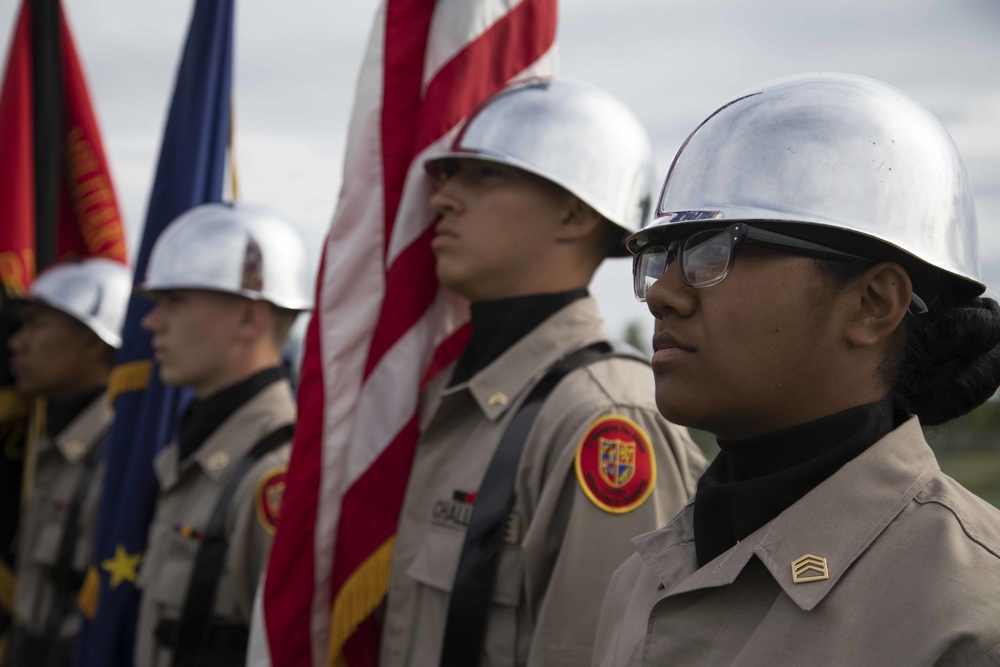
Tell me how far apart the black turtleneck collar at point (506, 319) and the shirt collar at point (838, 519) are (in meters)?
1.43

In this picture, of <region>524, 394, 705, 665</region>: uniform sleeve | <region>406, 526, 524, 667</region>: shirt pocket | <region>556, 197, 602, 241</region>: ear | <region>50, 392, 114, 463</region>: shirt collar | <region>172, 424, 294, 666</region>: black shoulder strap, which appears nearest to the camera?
<region>524, 394, 705, 665</region>: uniform sleeve

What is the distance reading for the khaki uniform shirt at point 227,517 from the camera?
144 inches

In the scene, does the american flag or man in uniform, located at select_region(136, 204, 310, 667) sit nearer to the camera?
the american flag

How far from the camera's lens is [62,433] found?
5.92 m

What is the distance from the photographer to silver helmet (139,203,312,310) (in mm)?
4504

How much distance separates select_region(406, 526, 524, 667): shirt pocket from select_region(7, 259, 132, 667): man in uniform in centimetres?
324

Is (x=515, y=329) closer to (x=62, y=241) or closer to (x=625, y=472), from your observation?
(x=625, y=472)

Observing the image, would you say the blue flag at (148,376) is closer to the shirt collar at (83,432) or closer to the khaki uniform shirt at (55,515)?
the khaki uniform shirt at (55,515)

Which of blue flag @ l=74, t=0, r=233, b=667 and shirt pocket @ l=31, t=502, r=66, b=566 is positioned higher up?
blue flag @ l=74, t=0, r=233, b=667

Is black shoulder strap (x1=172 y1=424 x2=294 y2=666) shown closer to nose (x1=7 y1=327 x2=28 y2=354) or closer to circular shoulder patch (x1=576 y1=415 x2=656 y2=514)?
circular shoulder patch (x1=576 y1=415 x2=656 y2=514)

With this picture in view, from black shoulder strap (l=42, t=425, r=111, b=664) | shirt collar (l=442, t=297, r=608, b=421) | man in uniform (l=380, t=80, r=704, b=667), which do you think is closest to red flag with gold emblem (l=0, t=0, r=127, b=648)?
black shoulder strap (l=42, t=425, r=111, b=664)

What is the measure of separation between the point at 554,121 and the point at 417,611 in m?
1.51

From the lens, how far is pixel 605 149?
3176 millimetres

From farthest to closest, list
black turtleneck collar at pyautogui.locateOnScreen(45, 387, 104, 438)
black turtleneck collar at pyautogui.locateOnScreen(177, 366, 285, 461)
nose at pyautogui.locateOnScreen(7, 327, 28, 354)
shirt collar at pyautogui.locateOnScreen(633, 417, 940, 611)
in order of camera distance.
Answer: nose at pyautogui.locateOnScreen(7, 327, 28, 354)
black turtleneck collar at pyautogui.locateOnScreen(45, 387, 104, 438)
black turtleneck collar at pyautogui.locateOnScreen(177, 366, 285, 461)
shirt collar at pyautogui.locateOnScreen(633, 417, 940, 611)
